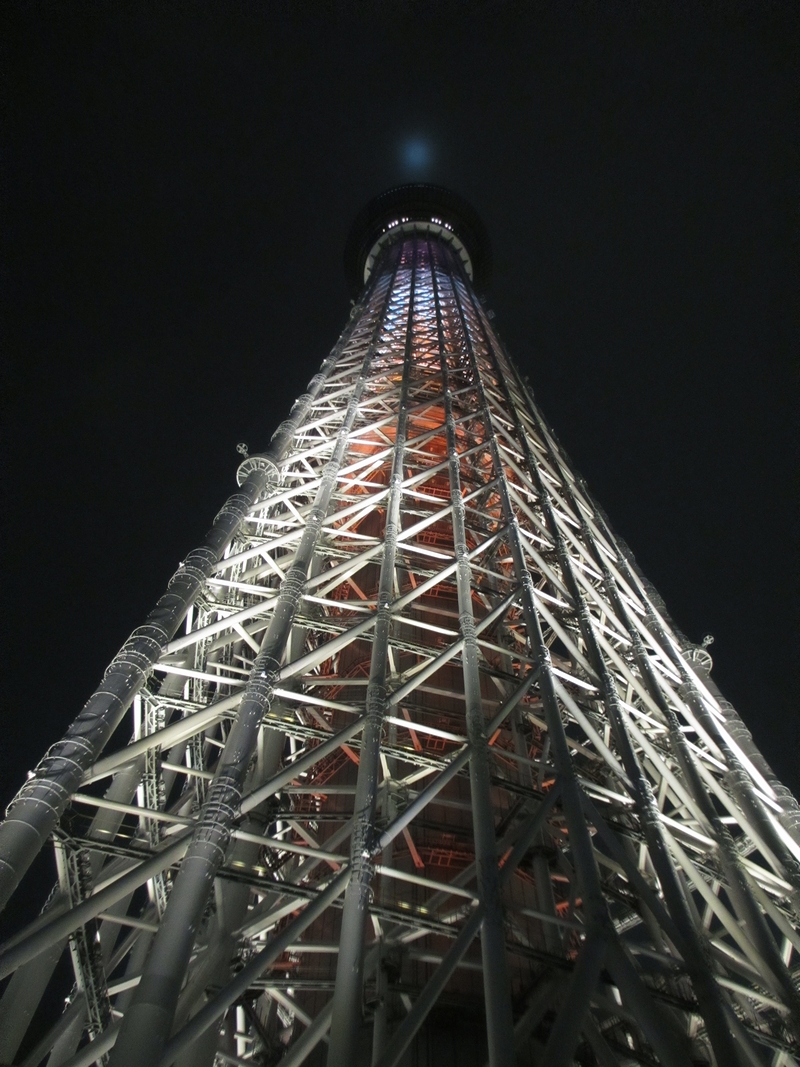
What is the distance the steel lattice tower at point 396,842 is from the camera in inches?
303

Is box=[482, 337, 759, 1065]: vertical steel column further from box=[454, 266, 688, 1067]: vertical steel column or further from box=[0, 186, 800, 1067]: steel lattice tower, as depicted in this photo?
box=[454, 266, 688, 1067]: vertical steel column

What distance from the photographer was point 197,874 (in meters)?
7.54

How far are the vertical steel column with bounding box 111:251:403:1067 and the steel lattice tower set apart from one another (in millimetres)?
32

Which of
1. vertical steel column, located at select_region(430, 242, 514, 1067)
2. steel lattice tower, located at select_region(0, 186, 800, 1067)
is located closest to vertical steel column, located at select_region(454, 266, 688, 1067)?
steel lattice tower, located at select_region(0, 186, 800, 1067)

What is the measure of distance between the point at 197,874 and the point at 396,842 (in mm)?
7737

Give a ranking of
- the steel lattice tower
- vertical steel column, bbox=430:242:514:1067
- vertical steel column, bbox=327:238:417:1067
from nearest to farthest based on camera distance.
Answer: vertical steel column, bbox=327:238:417:1067 < vertical steel column, bbox=430:242:514:1067 < the steel lattice tower

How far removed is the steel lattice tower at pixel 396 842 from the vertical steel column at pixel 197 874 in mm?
32

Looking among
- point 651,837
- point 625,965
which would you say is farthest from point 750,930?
point 625,965

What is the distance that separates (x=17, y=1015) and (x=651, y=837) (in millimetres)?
8403

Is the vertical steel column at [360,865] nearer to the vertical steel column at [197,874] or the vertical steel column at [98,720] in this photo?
the vertical steel column at [197,874]

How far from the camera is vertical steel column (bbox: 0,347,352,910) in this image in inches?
323

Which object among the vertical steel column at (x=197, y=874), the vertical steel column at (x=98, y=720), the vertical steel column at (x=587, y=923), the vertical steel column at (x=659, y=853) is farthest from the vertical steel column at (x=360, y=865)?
the vertical steel column at (x=659, y=853)

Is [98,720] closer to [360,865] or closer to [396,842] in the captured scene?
[360,865]

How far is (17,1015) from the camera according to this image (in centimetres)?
830
